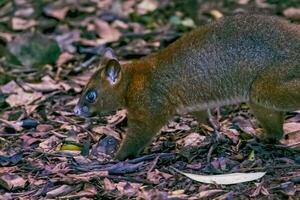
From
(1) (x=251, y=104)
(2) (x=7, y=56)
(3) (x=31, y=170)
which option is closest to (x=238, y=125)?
(1) (x=251, y=104)

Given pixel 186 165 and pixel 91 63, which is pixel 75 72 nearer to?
pixel 91 63

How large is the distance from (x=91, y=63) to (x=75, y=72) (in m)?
0.35

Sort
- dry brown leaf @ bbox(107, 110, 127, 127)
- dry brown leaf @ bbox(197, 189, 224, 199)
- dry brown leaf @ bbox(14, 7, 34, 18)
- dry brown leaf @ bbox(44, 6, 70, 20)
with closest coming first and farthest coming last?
dry brown leaf @ bbox(197, 189, 224, 199) → dry brown leaf @ bbox(107, 110, 127, 127) → dry brown leaf @ bbox(44, 6, 70, 20) → dry brown leaf @ bbox(14, 7, 34, 18)

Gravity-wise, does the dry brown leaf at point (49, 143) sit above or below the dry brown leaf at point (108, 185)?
above

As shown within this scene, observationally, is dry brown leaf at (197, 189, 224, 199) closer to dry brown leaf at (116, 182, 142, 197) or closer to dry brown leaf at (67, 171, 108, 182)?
dry brown leaf at (116, 182, 142, 197)

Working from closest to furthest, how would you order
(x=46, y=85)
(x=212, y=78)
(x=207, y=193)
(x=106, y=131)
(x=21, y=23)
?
(x=207, y=193)
(x=212, y=78)
(x=106, y=131)
(x=46, y=85)
(x=21, y=23)

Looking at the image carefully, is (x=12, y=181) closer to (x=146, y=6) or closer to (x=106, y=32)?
(x=106, y=32)

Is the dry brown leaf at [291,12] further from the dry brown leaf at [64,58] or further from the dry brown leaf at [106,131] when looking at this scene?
the dry brown leaf at [106,131]

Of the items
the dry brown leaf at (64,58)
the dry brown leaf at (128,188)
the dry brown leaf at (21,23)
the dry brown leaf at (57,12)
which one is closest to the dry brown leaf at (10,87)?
the dry brown leaf at (64,58)

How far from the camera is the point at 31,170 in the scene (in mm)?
7484

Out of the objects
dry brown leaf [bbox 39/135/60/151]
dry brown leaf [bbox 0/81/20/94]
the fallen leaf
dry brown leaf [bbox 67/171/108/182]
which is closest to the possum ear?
dry brown leaf [bbox 39/135/60/151]

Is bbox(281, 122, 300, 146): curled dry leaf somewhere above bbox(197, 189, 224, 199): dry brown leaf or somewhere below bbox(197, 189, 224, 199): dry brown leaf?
above

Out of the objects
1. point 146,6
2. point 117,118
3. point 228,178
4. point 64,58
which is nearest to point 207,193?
point 228,178

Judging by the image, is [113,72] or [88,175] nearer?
[88,175]
